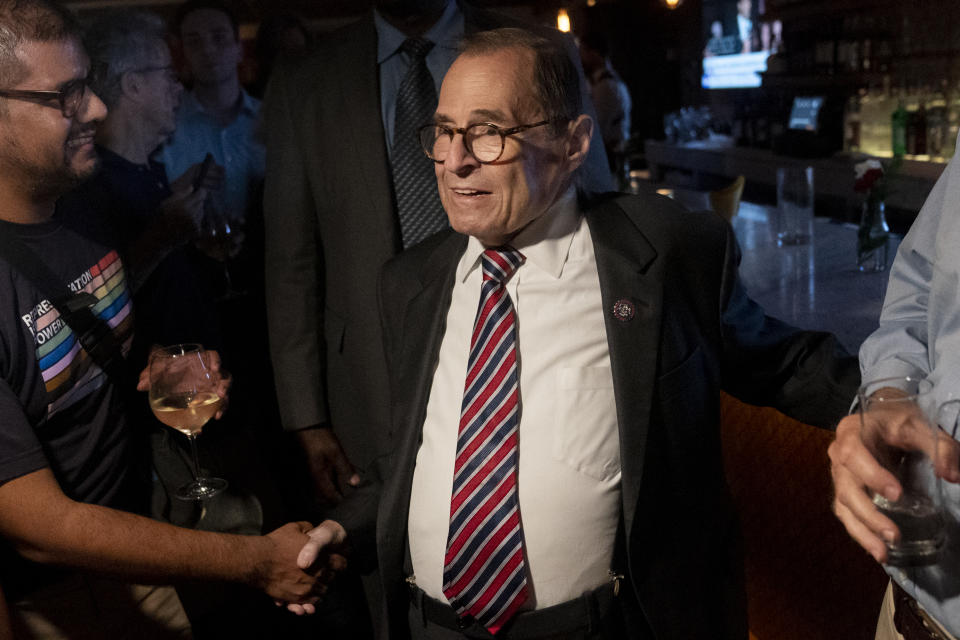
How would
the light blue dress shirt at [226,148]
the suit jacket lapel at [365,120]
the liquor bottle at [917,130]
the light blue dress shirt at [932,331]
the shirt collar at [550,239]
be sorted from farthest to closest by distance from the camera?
the liquor bottle at [917,130] → the light blue dress shirt at [226,148] → the suit jacket lapel at [365,120] → the shirt collar at [550,239] → the light blue dress shirt at [932,331]

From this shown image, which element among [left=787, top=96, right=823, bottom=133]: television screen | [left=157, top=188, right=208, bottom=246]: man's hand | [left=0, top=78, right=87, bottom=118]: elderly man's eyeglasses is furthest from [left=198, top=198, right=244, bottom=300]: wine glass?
[left=787, top=96, right=823, bottom=133]: television screen

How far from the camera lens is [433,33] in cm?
204

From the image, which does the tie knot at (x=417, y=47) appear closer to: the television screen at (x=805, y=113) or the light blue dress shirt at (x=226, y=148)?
the light blue dress shirt at (x=226, y=148)

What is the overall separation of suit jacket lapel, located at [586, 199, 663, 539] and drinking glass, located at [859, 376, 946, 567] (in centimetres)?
43

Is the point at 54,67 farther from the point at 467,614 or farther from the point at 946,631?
the point at 946,631

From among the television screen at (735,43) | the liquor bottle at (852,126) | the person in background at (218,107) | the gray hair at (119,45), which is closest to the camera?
the gray hair at (119,45)

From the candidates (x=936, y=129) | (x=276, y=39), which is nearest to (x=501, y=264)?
(x=276, y=39)

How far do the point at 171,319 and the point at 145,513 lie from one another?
21.8 inches

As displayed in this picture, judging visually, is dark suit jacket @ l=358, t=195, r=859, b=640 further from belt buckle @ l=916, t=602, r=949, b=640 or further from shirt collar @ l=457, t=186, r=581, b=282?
belt buckle @ l=916, t=602, r=949, b=640

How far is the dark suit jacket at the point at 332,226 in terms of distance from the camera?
201 cm

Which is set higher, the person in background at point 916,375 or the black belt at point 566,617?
the person in background at point 916,375

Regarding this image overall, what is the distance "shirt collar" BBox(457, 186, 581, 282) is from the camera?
4.76ft

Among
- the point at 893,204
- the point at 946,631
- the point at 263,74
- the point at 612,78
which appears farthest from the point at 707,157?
the point at 946,631

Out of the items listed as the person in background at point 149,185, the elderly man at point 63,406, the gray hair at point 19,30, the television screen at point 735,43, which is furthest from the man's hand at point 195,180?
the television screen at point 735,43
